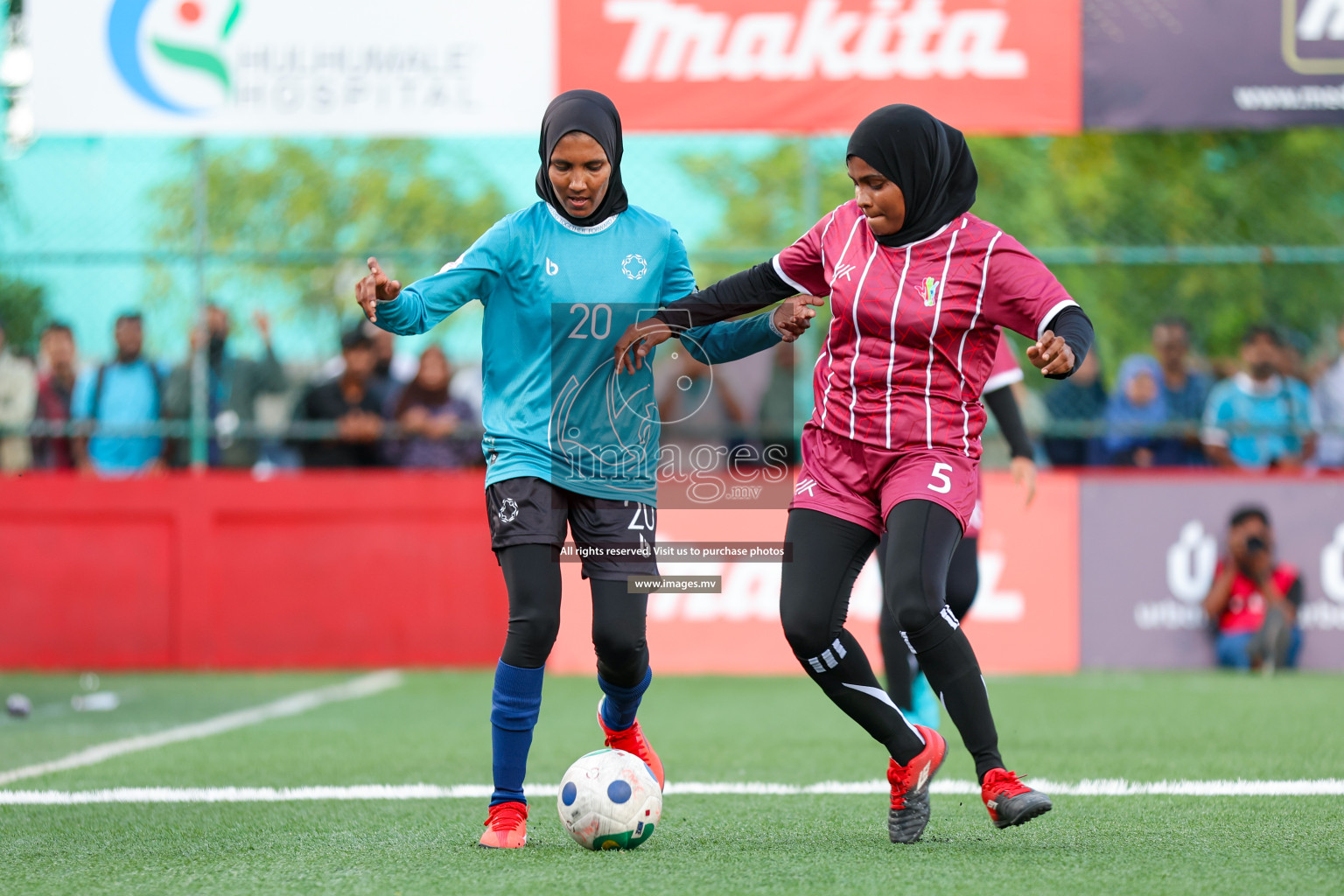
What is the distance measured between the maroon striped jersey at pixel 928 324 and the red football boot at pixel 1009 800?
3.18 ft

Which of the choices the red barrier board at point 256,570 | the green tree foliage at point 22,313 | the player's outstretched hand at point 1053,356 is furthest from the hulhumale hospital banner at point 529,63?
the player's outstretched hand at point 1053,356

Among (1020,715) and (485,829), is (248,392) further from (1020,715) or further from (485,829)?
(485,829)

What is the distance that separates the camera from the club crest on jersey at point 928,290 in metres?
4.73

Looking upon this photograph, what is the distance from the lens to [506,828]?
4.72m

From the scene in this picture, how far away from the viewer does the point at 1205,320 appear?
56.9 ft

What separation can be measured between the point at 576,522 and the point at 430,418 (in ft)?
21.4

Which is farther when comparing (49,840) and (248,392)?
(248,392)

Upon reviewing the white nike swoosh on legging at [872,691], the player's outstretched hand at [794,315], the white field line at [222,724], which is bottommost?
the white field line at [222,724]

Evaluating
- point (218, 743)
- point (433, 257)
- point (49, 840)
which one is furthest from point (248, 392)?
point (49, 840)

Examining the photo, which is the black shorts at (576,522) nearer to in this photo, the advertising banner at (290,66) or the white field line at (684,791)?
the white field line at (684,791)

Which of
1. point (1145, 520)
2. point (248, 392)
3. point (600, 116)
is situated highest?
point (600, 116)

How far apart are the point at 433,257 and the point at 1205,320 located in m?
9.51

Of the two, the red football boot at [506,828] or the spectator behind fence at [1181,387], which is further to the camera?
the spectator behind fence at [1181,387]

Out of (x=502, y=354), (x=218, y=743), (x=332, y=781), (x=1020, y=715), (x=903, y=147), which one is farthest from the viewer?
(x=1020, y=715)
